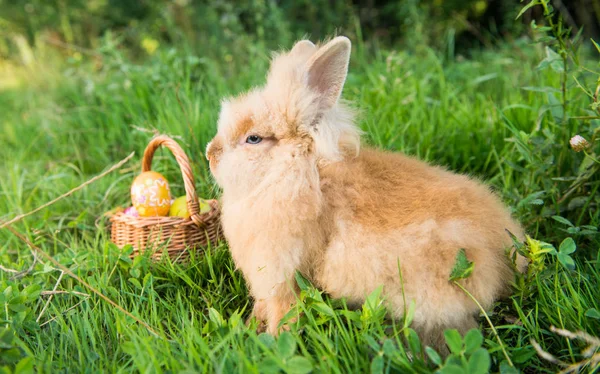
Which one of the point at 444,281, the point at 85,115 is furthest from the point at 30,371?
the point at 85,115

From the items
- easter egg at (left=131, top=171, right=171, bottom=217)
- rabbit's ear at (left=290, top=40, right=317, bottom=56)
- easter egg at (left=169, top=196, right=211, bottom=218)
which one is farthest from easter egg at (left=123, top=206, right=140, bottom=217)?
rabbit's ear at (left=290, top=40, right=317, bottom=56)

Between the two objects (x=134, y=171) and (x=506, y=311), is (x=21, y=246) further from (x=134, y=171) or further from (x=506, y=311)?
(x=506, y=311)

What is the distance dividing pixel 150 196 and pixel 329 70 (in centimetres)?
122

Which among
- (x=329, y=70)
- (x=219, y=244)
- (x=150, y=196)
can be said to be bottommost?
(x=219, y=244)

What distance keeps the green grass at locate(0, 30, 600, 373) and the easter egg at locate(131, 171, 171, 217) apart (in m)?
0.27

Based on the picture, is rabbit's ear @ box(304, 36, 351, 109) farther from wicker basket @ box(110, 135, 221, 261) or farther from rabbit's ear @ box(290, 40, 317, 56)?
wicker basket @ box(110, 135, 221, 261)

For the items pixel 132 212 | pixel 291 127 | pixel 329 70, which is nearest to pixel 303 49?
pixel 329 70

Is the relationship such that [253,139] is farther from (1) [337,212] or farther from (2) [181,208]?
(2) [181,208]

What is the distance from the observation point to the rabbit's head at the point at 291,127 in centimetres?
186

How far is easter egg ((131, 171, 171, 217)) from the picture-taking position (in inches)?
101

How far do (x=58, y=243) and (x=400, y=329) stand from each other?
2.02 meters

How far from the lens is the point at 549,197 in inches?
94.3

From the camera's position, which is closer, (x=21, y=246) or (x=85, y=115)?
(x=21, y=246)

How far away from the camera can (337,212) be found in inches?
69.2
